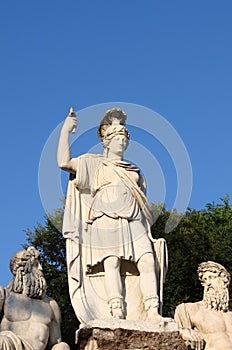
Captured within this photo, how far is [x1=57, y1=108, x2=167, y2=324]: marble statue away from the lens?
10.6m

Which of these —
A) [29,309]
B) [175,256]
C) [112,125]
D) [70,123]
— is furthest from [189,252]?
[29,309]

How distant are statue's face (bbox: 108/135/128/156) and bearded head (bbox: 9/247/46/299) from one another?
2.20 meters

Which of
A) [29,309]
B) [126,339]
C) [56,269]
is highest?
[56,269]

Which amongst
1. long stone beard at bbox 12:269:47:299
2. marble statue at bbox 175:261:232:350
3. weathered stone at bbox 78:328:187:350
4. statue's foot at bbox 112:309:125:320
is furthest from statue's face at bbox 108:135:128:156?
weathered stone at bbox 78:328:187:350

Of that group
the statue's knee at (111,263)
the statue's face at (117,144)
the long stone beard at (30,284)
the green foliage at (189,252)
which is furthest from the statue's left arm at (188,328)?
the green foliage at (189,252)

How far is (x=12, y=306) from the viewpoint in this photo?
402 inches

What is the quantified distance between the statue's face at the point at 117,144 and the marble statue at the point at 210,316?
211 cm

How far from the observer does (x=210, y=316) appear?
A: 1082cm

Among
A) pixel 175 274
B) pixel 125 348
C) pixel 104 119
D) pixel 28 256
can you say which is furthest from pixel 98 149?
pixel 175 274

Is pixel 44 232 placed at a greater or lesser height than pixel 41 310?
greater

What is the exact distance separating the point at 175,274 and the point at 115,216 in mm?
12473

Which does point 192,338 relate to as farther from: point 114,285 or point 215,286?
point 114,285

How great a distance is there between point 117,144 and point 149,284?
2.29 m

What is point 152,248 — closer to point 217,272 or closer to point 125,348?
point 217,272
